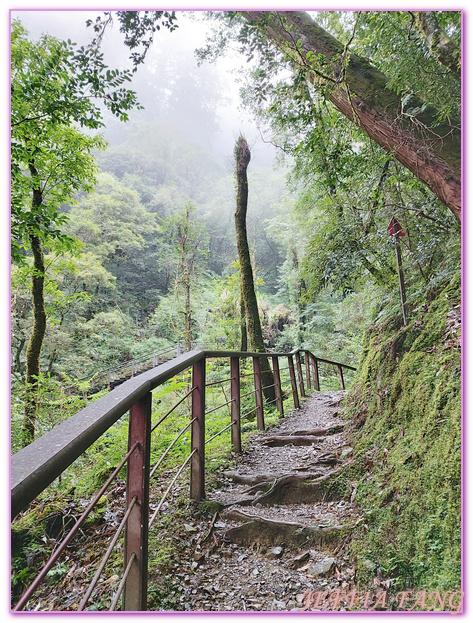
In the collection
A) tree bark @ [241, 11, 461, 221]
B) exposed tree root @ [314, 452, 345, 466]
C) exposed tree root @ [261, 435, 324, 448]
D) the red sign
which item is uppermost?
tree bark @ [241, 11, 461, 221]

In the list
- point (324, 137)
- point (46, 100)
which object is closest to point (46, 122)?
point (46, 100)

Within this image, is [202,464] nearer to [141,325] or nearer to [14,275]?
[14,275]

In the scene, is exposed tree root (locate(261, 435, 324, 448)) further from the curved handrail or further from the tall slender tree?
the tall slender tree

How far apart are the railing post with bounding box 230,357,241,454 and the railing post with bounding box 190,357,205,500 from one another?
750 millimetres

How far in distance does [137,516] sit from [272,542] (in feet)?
3.21

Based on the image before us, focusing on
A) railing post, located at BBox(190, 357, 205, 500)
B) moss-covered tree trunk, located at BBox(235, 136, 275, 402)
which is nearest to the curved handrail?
railing post, located at BBox(190, 357, 205, 500)

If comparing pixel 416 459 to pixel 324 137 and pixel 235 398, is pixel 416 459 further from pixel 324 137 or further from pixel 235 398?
pixel 324 137

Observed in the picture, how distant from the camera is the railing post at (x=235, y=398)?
3029 millimetres

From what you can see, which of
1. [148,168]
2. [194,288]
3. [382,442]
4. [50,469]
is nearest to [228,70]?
[382,442]

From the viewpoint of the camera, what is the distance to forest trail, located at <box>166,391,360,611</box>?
4.97 ft

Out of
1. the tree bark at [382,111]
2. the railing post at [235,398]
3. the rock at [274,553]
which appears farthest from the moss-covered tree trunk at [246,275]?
the rock at [274,553]

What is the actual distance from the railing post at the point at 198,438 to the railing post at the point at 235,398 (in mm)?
750

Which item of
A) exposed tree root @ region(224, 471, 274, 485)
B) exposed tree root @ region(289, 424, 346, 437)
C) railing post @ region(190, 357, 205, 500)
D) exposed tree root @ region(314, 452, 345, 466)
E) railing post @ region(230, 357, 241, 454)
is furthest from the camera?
exposed tree root @ region(289, 424, 346, 437)

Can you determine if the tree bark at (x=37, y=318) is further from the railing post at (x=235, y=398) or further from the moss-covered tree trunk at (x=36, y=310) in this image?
the railing post at (x=235, y=398)
